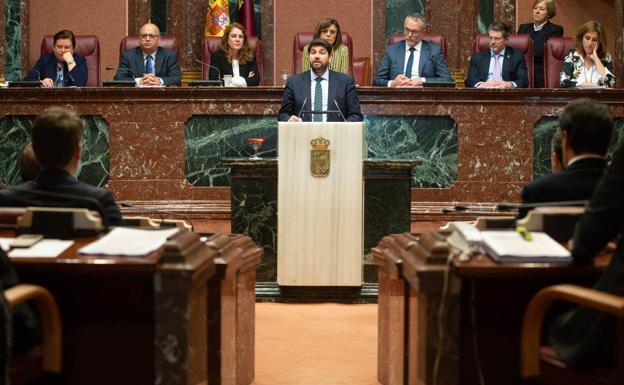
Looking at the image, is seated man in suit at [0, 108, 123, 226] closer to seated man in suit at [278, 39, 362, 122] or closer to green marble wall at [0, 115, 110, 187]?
seated man in suit at [278, 39, 362, 122]

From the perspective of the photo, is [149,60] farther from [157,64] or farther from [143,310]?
[143,310]

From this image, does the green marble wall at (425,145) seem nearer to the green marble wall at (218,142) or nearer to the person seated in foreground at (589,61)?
the green marble wall at (218,142)

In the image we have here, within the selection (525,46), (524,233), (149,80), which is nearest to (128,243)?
(524,233)

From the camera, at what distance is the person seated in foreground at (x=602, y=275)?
255 cm

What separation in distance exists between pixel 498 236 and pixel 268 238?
10.8 feet

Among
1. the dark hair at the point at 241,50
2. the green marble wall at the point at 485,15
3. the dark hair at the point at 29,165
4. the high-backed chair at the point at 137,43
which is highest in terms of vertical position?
the green marble wall at the point at 485,15

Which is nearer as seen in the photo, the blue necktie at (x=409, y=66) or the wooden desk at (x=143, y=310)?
the wooden desk at (x=143, y=310)

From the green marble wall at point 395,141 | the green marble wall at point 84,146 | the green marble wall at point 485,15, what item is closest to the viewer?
the green marble wall at point 395,141

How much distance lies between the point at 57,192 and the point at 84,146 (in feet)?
14.9

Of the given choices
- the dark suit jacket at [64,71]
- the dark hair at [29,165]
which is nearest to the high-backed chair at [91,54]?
the dark suit jacket at [64,71]

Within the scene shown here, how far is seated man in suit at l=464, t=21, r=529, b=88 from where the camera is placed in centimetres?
830

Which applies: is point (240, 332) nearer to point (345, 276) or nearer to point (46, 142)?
point (46, 142)

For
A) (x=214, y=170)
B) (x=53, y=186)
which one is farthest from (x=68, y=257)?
(x=214, y=170)

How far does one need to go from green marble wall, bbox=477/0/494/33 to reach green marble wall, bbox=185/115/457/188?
117 inches
